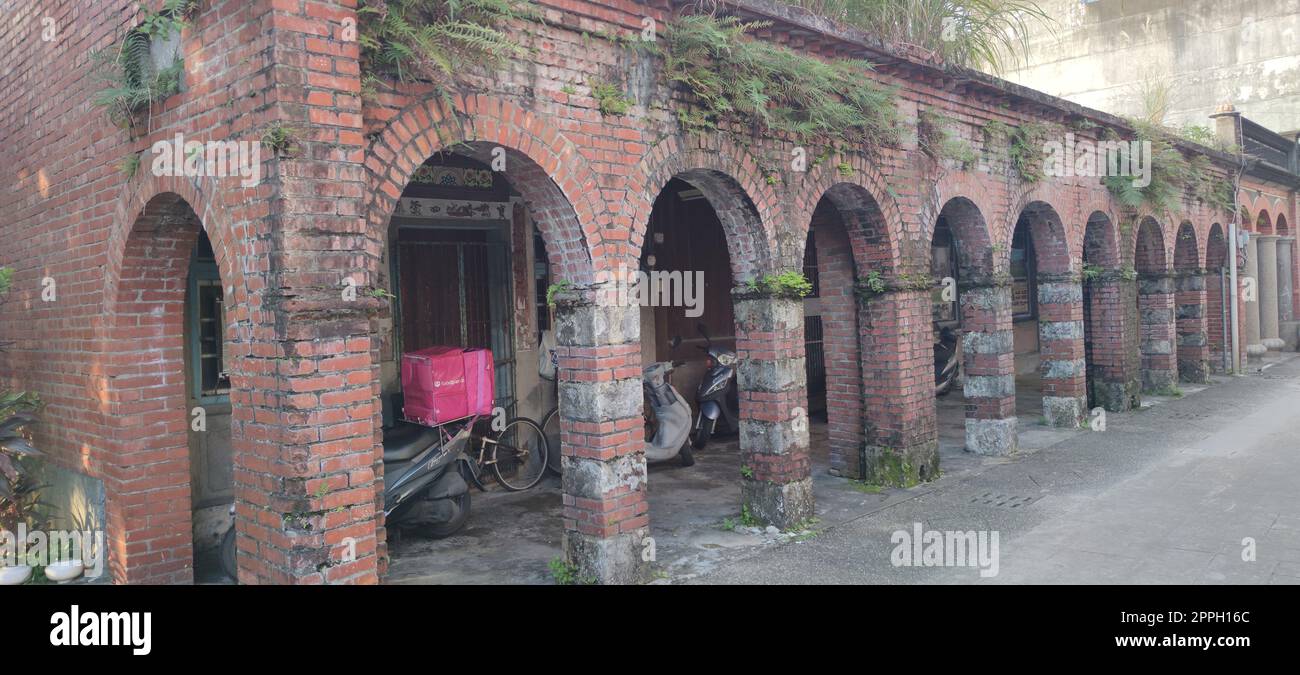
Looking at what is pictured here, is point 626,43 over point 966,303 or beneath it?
over

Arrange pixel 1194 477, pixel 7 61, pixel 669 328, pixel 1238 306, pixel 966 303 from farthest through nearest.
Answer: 1. pixel 1238 306
2. pixel 669 328
3. pixel 966 303
4. pixel 1194 477
5. pixel 7 61

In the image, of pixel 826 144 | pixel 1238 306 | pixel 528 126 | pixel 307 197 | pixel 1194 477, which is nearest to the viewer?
pixel 307 197

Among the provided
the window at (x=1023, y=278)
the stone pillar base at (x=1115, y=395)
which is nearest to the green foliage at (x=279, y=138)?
the stone pillar base at (x=1115, y=395)

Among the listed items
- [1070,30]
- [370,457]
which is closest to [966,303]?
[370,457]

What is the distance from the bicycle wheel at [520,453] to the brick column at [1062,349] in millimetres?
6494

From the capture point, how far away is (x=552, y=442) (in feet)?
27.8

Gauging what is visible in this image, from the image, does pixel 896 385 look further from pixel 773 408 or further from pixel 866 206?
pixel 773 408

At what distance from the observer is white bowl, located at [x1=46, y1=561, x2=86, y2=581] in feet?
19.1

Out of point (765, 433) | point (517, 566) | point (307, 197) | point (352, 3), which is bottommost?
point (517, 566)

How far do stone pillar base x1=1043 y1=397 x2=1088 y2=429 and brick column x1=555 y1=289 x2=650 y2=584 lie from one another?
748 cm

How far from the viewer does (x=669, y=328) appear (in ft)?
33.5

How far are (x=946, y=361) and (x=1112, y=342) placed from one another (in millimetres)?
2570

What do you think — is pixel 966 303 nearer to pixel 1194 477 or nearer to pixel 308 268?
pixel 1194 477

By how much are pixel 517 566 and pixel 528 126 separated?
9.40ft
